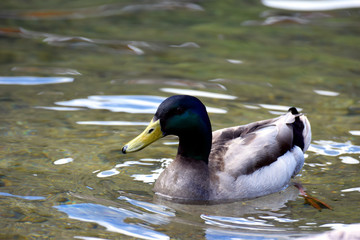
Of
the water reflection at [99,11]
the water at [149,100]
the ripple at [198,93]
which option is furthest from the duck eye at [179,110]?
the water reflection at [99,11]

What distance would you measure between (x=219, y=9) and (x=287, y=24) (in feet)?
5.32

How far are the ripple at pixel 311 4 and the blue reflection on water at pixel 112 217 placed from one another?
1019 centimetres

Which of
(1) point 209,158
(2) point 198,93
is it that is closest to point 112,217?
(1) point 209,158

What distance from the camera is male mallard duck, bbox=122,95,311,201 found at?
6547mm

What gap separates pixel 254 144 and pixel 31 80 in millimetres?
4770

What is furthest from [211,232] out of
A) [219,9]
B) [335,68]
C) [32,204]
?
[219,9]

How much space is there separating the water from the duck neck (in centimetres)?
52

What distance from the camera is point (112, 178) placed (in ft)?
23.2

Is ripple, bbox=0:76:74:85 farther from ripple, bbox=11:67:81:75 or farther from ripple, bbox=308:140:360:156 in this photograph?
ripple, bbox=308:140:360:156

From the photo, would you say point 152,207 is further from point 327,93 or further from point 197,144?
point 327,93

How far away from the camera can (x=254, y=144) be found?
7051mm

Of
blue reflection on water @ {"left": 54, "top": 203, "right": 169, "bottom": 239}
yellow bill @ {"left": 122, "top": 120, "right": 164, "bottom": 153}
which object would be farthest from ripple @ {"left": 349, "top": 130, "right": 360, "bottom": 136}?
blue reflection on water @ {"left": 54, "top": 203, "right": 169, "bottom": 239}

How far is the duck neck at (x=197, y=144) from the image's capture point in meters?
6.71

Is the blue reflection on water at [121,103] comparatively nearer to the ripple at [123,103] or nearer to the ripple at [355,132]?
the ripple at [123,103]
